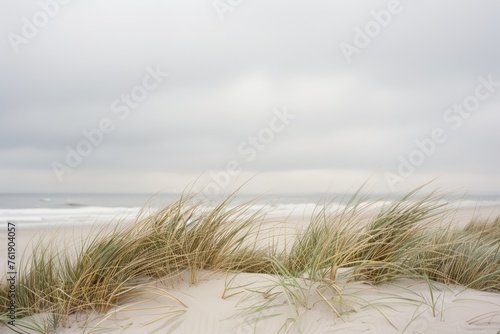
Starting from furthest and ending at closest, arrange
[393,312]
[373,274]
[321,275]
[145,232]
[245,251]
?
1. [245,251]
2. [145,232]
3. [373,274]
4. [321,275]
5. [393,312]

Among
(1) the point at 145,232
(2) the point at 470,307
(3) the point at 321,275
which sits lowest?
(2) the point at 470,307

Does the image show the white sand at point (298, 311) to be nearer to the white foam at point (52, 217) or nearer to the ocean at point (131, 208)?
the ocean at point (131, 208)

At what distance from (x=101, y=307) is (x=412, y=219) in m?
2.39

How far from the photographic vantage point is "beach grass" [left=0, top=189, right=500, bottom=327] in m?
2.98

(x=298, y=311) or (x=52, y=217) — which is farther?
(x=52, y=217)

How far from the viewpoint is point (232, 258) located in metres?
3.58

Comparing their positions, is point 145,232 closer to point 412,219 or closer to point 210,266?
point 210,266

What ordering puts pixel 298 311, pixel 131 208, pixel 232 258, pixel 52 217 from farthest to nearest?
1. pixel 52 217
2. pixel 131 208
3. pixel 232 258
4. pixel 298 311

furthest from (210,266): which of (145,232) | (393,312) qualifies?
(393,312)

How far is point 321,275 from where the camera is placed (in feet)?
9.53

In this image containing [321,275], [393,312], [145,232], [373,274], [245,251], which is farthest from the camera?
[245,251]

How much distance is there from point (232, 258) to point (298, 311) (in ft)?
3.40

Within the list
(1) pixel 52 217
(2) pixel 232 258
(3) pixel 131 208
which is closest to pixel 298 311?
(2) pixel 232 258

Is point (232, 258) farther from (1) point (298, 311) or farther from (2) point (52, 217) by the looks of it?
(2) point (52, 217)
